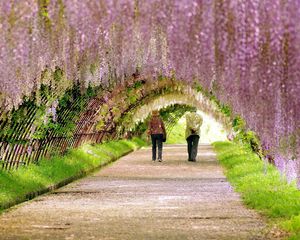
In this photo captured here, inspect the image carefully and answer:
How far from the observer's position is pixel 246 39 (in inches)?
252

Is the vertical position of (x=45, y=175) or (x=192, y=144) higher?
(x=192, y=144)

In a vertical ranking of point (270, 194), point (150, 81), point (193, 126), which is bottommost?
point (270, 194)

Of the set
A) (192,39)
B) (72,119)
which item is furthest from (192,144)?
(192,39)

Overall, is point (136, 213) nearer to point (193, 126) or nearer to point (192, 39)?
point (192, 39)

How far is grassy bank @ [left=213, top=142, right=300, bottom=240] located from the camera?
13.4m

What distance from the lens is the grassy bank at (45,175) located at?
17328 mm

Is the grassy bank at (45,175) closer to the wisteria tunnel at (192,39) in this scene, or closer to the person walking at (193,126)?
the person walking at (193,126)

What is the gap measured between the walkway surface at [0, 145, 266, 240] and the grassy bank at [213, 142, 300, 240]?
0.90 ft

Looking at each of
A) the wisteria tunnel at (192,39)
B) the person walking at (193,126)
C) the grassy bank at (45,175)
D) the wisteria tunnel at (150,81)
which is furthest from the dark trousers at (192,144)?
the wisteria tunnel at (192,39)

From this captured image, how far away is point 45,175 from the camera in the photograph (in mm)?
21797

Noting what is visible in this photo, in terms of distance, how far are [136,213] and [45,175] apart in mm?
7349

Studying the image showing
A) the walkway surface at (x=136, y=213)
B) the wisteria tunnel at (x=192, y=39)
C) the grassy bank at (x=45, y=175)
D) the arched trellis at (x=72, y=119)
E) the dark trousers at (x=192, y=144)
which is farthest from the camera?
the dark trousers at (x=192, y=144)

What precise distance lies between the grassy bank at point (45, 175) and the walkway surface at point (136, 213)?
0.31 m

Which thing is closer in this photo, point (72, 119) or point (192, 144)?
point (72, 119)
